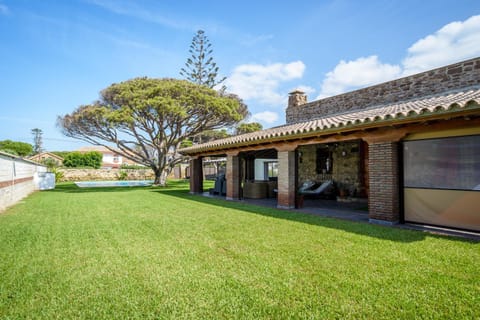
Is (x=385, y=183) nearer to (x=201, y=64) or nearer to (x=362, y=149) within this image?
(x=362, y=149)

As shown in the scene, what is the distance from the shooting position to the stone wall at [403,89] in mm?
8805

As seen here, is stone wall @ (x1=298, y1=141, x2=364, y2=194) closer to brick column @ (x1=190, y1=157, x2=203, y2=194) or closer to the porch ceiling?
the porch ceiling

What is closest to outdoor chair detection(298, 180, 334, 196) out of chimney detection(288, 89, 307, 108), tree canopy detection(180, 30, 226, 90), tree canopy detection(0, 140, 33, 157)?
chimney detection(288, 89, 307, 108)

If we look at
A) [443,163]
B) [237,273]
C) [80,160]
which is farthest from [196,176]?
[80,160]

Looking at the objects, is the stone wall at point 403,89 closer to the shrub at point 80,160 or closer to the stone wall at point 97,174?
the stone wall at point 97,174

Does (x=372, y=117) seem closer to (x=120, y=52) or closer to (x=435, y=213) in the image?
(x=435, y=213)

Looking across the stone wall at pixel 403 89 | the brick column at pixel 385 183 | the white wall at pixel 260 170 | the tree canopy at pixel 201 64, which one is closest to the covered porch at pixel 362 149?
the brick column at pixel 385 183

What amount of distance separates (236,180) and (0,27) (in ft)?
37.0

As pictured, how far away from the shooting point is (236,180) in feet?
39.0

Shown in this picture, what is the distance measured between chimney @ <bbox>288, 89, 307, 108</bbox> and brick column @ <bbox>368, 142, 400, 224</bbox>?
865 cm

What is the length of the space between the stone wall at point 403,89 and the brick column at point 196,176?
6.07 m

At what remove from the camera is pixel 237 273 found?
3.72 metres

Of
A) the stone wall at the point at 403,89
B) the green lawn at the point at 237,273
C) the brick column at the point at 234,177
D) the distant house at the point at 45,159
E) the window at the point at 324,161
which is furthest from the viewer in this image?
the distant house at the point at 45,159

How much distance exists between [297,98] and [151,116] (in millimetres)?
9757
